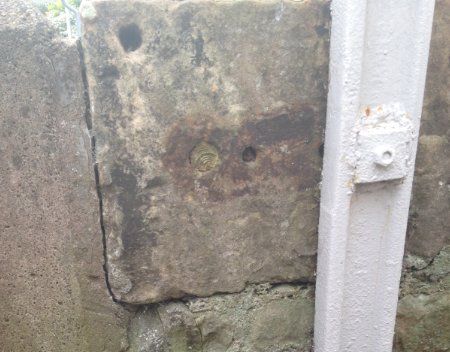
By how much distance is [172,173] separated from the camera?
99cm

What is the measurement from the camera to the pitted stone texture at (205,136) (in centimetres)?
92

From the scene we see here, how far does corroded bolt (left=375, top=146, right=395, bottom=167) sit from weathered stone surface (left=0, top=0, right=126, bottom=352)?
57cm

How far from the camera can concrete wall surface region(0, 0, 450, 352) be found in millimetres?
918

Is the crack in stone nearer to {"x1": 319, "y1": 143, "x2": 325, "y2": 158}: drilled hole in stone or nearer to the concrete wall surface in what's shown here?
the concrete wall surface

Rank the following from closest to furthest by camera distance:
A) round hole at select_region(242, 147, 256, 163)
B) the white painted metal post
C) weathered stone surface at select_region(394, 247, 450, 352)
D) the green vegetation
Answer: the white painted metal post
round hole at select_region(242, 147, 256, 163)
weathered stone surface at select_region(394, 247, 450, 352)
the green vegetation

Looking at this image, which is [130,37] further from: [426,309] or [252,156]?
[426,309]

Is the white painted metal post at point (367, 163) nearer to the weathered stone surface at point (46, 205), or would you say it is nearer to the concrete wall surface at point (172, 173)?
the concrete wall surface at point (172, 173)

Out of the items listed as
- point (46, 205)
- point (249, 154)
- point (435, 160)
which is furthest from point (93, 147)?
point (435, 160)

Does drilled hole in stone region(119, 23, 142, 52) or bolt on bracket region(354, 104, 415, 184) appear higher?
drilled hole in stone region(119, 23, 142, 52)

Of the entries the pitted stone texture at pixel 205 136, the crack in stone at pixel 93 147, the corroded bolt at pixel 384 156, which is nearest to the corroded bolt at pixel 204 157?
the pitted stone texture at pixel 205 136

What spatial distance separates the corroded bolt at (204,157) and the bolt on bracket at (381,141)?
0.29 m

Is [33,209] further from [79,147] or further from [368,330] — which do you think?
[368,330]

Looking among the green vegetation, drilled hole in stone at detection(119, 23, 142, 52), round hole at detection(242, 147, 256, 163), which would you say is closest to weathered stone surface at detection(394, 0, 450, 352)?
round hole at detection(242, 147, 256, 163)

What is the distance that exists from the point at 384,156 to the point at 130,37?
1.78 feet
